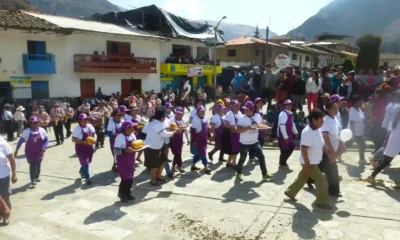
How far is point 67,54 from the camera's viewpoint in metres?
22.4

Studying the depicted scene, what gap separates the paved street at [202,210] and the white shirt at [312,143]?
91cm

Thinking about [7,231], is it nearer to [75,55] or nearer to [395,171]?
[395,171]

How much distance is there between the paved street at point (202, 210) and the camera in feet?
18.6

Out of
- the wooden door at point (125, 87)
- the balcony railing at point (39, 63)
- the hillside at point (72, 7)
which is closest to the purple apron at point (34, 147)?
the balcony railing at point (39, 63)

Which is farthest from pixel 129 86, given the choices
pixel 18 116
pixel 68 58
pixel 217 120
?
pixel 217 120

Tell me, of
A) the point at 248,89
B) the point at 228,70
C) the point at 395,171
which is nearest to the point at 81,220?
the point at 395,171

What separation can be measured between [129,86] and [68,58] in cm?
570

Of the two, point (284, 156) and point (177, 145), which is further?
point (284, 156)

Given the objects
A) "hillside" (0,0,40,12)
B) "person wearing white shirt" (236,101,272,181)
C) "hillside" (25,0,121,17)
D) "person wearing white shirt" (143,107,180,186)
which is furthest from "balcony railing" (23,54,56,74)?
"hillside" (25,0,121,17)

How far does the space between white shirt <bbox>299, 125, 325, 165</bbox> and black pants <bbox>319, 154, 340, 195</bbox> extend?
581mm

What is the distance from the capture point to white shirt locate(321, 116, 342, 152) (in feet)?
22.6

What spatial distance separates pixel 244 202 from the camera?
22.7 feet

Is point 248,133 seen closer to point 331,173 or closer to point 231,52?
point 331,173

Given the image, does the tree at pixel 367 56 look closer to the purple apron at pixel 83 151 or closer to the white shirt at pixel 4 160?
the purple apron at pixel 83 151
